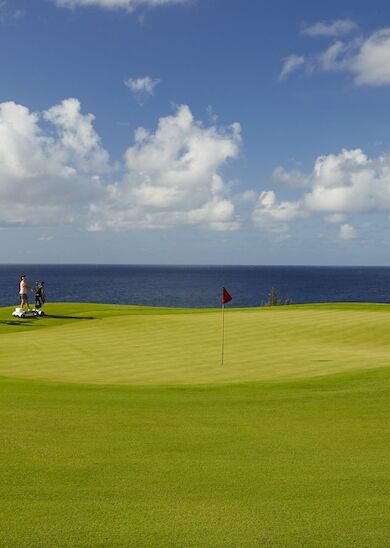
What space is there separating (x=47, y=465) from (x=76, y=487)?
0.78m

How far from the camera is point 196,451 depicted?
7473mm

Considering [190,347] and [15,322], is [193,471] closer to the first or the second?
[190,347]

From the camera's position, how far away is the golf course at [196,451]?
5.24m

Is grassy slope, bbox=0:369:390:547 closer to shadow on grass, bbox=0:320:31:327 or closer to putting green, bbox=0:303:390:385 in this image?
putting green, bbox=0:303:390:385

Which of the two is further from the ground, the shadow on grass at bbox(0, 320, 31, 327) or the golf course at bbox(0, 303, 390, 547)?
the golf course at bbox(0, 303, 390, 547)

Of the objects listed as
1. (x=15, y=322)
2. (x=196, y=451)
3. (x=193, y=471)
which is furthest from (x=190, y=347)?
(x=15, y=322)

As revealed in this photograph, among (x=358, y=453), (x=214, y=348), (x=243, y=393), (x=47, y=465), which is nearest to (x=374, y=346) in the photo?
(x=214, y=348)

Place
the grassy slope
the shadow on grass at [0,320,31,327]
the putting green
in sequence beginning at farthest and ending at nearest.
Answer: the shadow on grass at [0,320,31,327], the putting green, the grassy slope

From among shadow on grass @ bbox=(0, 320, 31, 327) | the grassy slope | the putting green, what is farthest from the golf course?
shadow on grass @ bbox=(0, 320, 31, 327)

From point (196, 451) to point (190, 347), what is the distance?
12.1m

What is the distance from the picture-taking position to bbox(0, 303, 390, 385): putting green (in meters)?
15.1

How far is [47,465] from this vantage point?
263 inches

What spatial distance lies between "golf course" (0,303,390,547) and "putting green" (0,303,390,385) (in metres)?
0.14

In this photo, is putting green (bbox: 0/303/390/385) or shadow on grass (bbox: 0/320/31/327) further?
shadow on grass (bbox: 0/320/31/327)
